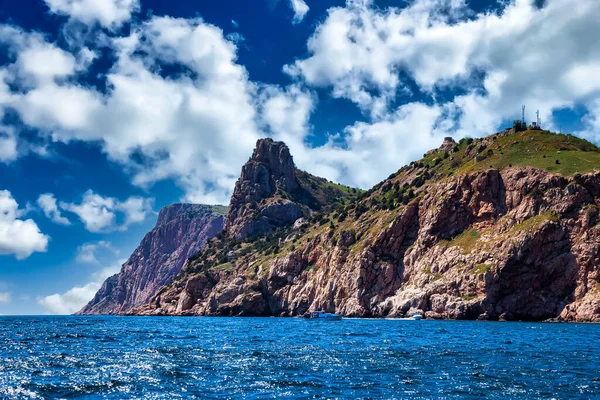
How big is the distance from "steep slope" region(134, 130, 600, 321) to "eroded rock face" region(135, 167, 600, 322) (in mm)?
276

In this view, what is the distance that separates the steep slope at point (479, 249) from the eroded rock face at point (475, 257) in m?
0.28

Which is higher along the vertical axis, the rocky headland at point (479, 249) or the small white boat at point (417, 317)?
the rocky headland at point (479, 249)

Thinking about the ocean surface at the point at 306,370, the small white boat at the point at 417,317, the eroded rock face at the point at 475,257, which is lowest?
the ocean surface at the point at 306,370

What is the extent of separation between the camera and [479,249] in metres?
139

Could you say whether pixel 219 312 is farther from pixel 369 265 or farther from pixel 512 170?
pixel 512 170

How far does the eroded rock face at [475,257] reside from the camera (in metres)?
125

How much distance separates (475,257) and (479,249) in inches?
133

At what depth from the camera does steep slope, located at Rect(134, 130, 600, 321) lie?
126m

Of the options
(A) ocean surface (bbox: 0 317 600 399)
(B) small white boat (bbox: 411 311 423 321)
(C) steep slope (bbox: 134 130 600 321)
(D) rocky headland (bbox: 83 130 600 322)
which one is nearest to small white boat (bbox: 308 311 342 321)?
(D) rocky headland (bbox: 83 130 600 322)

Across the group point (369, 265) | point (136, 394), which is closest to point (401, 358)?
point (136, 394)

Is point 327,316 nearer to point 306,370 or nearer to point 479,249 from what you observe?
point 479,249

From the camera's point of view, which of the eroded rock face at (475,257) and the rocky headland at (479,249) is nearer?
the eroded rock face at (475,257)

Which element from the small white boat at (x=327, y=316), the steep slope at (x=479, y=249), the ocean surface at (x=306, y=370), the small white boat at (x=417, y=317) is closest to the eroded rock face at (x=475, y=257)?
the steep slope at (x=479, y=249)

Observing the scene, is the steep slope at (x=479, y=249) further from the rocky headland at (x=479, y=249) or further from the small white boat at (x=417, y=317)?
the small white boat at (x=417, y=317)
